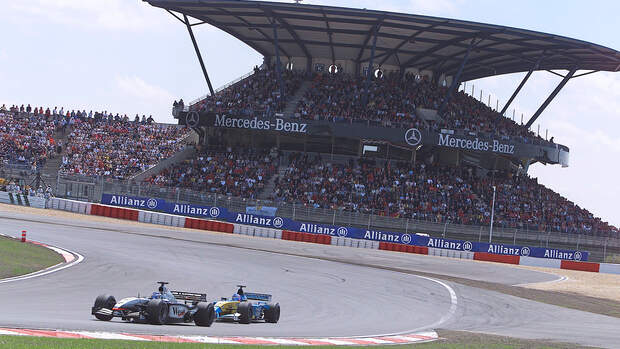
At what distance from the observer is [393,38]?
5812cm

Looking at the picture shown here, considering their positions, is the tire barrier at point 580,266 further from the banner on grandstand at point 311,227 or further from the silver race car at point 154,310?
the silver race car at point 154,310

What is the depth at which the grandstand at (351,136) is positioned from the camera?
51.1m

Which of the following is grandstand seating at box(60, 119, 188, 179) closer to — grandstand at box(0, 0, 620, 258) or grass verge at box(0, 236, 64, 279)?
grandstand at box(0, 0, 620, 258)

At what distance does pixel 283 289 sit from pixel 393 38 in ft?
128

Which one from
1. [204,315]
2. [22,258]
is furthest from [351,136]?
[204,315]

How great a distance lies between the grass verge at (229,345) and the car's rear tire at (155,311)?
2.03 metres

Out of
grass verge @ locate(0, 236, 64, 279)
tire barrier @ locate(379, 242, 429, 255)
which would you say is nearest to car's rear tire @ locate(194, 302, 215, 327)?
grass verge @ locate(0, 236, 64, 279)

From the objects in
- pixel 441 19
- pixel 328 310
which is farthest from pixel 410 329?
pixel 441 19

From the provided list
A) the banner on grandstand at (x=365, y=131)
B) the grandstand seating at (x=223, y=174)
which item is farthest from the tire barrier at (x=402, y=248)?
the banner on grandstand at (x=365, y=131)

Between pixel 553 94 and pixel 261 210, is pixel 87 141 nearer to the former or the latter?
pixel 261 210

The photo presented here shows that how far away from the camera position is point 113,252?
27.5m

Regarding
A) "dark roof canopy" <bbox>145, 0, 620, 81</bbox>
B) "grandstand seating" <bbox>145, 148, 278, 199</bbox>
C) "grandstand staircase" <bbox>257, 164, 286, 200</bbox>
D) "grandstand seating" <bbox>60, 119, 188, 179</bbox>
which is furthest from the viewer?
"grandstand seating" <bbox>60, 119, 188, 179</bbox>

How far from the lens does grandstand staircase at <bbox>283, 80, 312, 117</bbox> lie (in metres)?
58.5

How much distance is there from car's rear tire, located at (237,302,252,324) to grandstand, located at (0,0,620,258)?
103 feet
